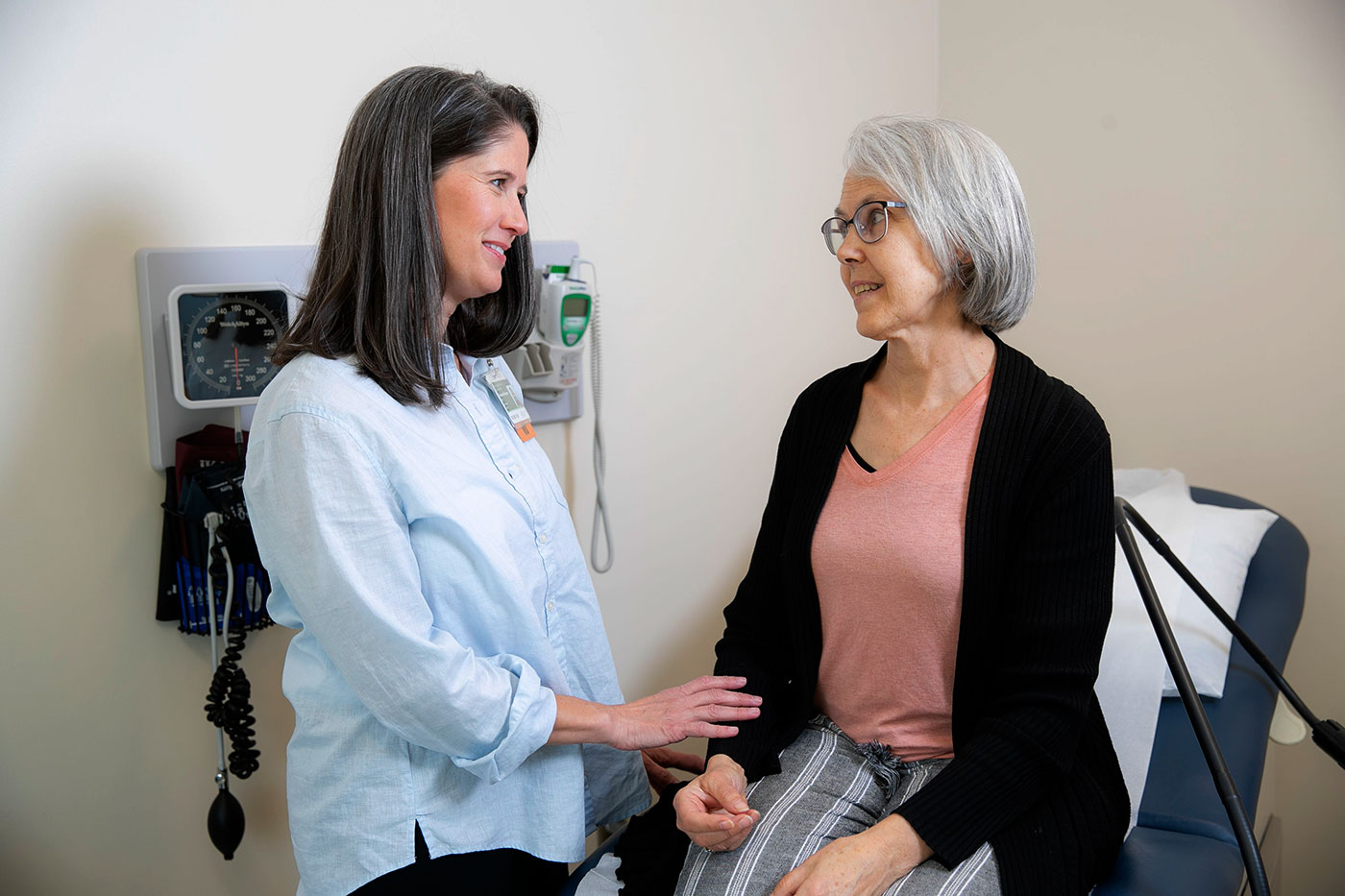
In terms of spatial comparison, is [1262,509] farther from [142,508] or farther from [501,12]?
[142,508]

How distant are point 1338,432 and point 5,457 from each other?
2.38m

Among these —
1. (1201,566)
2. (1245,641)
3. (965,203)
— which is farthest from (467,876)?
(1201,566)

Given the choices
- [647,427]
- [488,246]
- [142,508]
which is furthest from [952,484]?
[142,508]

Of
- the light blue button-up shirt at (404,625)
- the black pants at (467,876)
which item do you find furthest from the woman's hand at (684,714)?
the black pants at (467,876)

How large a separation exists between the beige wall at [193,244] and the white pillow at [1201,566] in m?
0.96

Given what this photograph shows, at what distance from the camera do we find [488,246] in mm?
1275

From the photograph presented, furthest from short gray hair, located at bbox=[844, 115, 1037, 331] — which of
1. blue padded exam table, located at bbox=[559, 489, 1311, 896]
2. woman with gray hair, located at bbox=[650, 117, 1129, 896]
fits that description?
blue padded exam table, located at bbox=[559, 489, 1311, 896]

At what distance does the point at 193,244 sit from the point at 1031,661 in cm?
130

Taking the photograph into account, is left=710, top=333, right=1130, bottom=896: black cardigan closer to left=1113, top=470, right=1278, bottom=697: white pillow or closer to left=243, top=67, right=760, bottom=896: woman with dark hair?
left=243, top=67, right=760, bottom=896: woman with dark hair

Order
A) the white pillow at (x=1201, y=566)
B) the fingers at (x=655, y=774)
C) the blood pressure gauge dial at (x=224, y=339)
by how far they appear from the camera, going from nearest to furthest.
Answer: the blood pressure gauge dial at (x=224, y=339), the fingers at (x=655, y=774), the white pillow at (x=1201, y=566)

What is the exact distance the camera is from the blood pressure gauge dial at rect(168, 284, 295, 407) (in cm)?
142

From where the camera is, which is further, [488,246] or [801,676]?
[801,676]

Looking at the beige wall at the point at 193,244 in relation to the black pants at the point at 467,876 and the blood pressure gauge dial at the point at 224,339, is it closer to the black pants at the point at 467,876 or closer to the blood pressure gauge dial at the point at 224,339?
the blood pressure gauge dial at the point at 224,339

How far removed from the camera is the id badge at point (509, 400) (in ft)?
4.67
